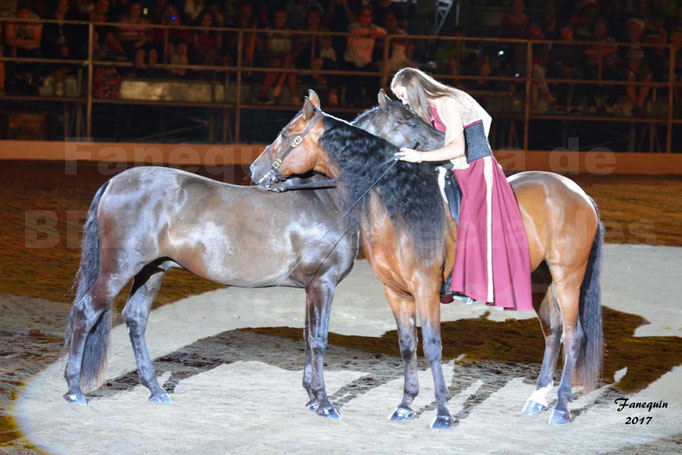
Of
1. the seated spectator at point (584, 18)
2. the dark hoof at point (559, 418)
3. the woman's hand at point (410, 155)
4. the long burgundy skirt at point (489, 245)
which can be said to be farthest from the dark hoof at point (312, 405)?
the seated spectator at point (584, 18)

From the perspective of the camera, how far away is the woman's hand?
191 inches

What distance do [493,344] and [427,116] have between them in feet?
7.29

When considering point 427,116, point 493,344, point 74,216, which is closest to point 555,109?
point 74,216

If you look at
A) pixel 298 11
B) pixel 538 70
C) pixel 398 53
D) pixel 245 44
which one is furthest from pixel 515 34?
pixel 245 44

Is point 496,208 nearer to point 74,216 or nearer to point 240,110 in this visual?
point 74,216

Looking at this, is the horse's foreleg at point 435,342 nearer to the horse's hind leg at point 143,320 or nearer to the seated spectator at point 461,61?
the horse's hind leg at point 143,320

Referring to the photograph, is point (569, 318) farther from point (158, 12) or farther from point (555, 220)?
point (158, 12)

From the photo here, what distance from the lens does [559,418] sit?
4.98 metres

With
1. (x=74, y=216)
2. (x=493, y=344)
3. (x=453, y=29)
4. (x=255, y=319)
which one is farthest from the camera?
(x=453, y=29)

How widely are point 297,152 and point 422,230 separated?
79 centimetres

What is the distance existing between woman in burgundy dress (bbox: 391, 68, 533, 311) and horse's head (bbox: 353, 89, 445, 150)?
95mm

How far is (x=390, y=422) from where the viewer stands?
Answer: 16.2 feet

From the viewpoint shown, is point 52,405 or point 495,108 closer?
point 52,405

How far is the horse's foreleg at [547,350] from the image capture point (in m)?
5.16
